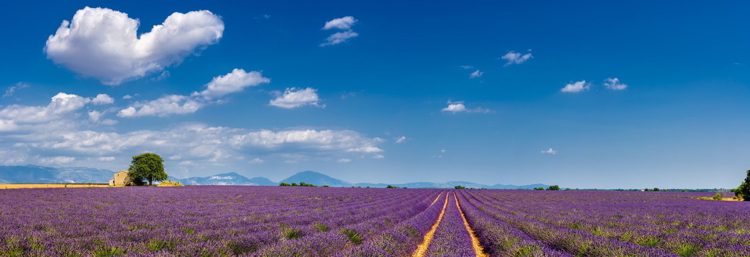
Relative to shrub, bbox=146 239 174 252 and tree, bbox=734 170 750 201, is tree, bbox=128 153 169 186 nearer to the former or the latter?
shrub, bbox=146 239 174 252

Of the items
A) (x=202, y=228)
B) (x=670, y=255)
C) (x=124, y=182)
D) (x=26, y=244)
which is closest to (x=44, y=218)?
(x=202, y=228)

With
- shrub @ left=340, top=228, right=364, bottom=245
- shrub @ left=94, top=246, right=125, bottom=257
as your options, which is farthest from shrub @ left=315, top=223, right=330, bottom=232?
shrub @ left=94, top=246, right=125, bottom=257

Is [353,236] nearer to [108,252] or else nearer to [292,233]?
[292,233]

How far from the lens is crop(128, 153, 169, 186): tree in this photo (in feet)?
208

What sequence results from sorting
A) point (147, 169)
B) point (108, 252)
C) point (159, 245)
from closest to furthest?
point (108, 252)
point (159, 245)
point (147, 169)

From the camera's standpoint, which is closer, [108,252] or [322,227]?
[108,252]

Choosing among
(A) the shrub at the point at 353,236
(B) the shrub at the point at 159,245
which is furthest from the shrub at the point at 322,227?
(B) the shrub at the point at 159,245

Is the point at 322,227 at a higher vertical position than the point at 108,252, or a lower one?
lower

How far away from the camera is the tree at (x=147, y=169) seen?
63.4 meters

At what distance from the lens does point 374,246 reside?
7664 millimetres

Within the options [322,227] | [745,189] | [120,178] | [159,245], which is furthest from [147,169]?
[745,189]

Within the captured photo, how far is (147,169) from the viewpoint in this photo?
63281mm

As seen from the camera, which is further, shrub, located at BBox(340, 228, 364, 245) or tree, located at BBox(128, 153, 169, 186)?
tree, located at BBox(128, 153, 169, 186)

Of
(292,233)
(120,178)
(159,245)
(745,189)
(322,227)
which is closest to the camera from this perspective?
(159,245)
